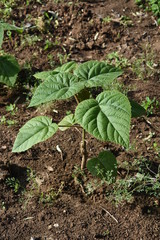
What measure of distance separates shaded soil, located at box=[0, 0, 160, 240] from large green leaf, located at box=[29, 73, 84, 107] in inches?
29.3

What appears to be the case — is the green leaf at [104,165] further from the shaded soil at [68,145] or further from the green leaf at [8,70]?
the green leaf at [8,70]

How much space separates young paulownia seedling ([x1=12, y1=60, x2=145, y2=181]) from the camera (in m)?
2.07

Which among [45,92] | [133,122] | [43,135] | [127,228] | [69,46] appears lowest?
[127,228]

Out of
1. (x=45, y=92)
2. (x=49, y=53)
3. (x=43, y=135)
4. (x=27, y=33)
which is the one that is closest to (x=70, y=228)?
(x=43, y=135)

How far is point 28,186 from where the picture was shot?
2.77 meters

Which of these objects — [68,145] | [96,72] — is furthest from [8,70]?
[96,72]

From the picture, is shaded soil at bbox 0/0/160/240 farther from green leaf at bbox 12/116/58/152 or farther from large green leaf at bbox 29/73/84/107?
large green leaf at bbox 29/73/84/107

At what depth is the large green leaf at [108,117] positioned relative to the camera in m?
2.05

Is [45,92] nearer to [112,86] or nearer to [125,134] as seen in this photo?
[125,134]

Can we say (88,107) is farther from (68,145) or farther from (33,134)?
(68,145)

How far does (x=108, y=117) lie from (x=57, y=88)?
0.37 metres

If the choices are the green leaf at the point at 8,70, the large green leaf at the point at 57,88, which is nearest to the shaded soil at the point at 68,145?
the green leaf at the point at 8,70

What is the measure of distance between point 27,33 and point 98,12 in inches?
37.1

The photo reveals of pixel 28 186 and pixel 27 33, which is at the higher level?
pixel 27 33
